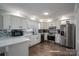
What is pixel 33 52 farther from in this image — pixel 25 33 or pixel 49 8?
pixel 49 8

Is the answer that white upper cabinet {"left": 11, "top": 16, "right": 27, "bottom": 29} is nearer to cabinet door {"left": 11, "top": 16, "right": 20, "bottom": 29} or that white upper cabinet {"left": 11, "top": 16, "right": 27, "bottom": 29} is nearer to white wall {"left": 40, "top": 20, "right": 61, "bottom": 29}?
cabinet door {"left": 11, "top": 16, "right": 20, "bottom": 29}

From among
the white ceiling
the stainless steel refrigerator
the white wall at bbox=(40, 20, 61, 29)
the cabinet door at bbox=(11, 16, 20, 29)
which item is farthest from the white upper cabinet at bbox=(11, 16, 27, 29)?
the stainless steel refrigerator

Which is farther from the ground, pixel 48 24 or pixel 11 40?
pixel 48 24

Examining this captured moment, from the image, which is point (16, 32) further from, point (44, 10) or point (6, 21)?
point (44, 10)

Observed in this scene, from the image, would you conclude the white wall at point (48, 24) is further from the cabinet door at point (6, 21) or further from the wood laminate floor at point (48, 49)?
the cabinet door at point (6, 21)

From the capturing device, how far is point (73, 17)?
1979 millimetres

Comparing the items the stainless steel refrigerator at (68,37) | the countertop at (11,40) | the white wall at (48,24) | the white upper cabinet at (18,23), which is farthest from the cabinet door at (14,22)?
the stainless steel refrigerator at (68,37)

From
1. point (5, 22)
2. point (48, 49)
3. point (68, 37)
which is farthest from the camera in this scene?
point (68, 37)

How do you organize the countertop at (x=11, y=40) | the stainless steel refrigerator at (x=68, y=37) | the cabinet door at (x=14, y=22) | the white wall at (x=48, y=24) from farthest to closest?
the stainless steel refrigerator at (x=68, y=37), the white wall at (x=48, y=24), the cabinet door at (x=14, y=22), the countertop at (x=11, y=40)

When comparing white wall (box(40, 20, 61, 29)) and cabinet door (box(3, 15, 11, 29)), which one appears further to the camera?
white wall (box(40, 20, 61, 29))

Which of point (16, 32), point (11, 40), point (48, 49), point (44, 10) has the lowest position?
point (48, 49)

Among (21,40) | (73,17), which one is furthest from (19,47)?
(73,17)

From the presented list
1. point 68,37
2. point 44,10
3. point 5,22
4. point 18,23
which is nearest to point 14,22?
point 18,23

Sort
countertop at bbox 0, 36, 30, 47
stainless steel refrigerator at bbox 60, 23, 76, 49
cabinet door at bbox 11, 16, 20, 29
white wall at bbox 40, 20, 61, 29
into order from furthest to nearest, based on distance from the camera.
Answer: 1. stainless steel refrigerator at bbox 60, 23, 76, 49
2. white wall at bbox 40, 20, 61, 29
3. cabinet door at bbox 11, 16, 20, 29
4. countertop at bbox 0, 36, 30, 47
